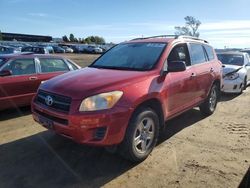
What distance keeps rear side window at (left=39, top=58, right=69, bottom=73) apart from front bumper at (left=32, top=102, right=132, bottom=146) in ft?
13.3

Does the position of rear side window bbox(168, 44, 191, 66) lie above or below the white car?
above

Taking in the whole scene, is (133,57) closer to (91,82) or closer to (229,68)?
(91,82)

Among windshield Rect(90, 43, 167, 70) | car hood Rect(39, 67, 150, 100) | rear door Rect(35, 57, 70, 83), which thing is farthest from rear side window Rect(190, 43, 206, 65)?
rear door Rect(35, 57, 70, 83)

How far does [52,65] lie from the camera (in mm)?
8055

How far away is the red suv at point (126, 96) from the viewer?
3.91 meters

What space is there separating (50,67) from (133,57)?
3.41 m

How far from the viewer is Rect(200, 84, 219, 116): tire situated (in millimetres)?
6984

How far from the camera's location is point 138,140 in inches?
174

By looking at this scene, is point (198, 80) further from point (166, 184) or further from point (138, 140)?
point (166, 184)

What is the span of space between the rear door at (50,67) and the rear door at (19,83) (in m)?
0.19

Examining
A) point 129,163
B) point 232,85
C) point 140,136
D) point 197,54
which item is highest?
point 197,54

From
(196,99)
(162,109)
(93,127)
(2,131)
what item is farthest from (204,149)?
(2,131)

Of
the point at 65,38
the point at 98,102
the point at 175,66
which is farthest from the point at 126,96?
the point at 65,38

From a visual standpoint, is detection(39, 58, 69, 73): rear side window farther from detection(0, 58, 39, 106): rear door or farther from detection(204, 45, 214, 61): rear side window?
detection(204, 45, 214, 61): rear side window
